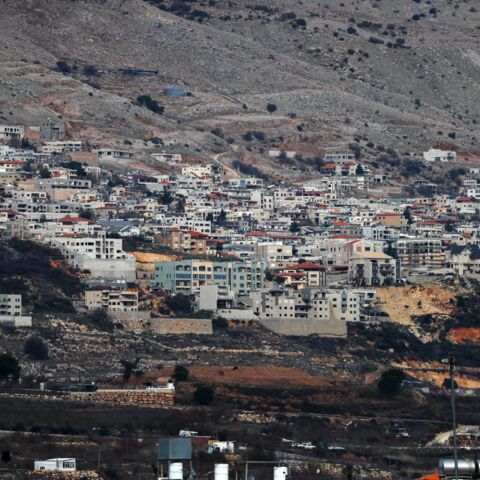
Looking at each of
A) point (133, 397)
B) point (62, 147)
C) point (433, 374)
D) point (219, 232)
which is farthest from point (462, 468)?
point (62, 147)

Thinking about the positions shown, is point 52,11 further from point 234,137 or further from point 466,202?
point 466,202

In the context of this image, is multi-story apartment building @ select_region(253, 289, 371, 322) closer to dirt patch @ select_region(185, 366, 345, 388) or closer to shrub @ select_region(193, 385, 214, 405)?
dirt patch @ select_region(185, 366, 345, 388)

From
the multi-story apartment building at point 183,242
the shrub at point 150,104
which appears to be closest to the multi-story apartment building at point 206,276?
the multi-story apartment building at point 183,242

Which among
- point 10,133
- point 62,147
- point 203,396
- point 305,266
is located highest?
point 10,133

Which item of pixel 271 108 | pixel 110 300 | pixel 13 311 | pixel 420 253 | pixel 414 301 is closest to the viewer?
pixel 13 311

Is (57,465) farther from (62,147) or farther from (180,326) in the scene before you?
(62,147)

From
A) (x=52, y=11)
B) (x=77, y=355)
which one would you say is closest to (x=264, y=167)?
(x=52, y=11)
